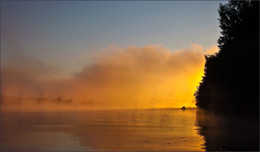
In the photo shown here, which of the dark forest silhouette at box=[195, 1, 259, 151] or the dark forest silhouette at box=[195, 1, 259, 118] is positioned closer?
the dark forest silhouette at box=[195, 1, 259, 151]

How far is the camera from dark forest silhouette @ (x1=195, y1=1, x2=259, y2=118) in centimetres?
4769

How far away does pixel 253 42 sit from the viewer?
48.2 m

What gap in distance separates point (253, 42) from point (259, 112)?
9.93 m

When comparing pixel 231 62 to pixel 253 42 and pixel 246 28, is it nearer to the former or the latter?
pixel 253 42

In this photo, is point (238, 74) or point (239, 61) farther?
point (238, 74)

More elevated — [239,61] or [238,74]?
[239,61]

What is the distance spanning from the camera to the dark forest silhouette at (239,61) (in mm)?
47688

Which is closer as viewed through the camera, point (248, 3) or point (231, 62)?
point (231, 62)

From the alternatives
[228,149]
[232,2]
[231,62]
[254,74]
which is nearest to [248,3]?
[232,2]

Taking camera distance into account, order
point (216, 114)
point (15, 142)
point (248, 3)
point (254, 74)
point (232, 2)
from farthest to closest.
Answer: point (216, 114)
point (232, 2)
point (248, 3)
point (254, 74)
point (15, 142)

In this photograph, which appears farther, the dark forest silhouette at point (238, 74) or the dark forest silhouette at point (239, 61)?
the dark forest silhouette at point (239, 61)

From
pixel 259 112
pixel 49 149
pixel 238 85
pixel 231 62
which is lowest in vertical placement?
pixel 49 149

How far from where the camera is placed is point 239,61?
49.3 meters

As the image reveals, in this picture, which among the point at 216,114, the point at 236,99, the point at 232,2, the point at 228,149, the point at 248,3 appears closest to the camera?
the point at 228,149
